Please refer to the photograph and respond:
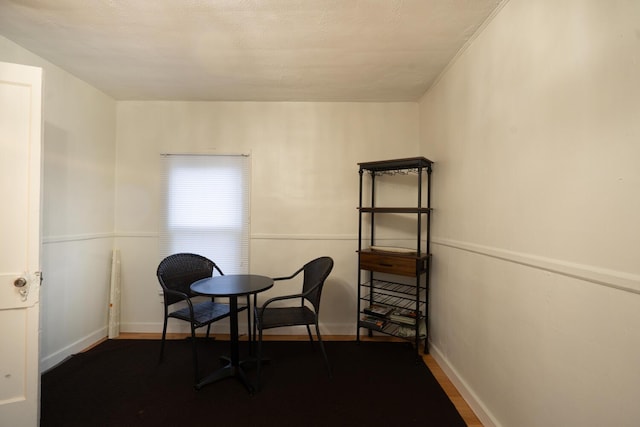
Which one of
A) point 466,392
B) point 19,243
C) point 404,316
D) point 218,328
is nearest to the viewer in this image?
point 19,243

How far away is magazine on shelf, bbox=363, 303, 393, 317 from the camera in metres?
2.76

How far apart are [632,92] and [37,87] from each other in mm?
2846

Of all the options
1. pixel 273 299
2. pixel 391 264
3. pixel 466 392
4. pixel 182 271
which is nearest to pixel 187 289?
pixel 182 271

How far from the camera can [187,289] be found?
8.87 ft

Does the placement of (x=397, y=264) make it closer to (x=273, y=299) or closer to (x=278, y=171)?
(x=273, y=299)

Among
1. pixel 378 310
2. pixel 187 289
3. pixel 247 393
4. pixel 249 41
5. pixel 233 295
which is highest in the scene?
pixel 249 41

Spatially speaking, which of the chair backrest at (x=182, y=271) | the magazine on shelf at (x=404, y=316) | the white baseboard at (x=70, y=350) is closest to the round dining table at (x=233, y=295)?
the chair backrest at (x=182, y=271)

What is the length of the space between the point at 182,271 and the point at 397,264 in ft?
6.73

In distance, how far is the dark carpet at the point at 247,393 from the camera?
1829mm

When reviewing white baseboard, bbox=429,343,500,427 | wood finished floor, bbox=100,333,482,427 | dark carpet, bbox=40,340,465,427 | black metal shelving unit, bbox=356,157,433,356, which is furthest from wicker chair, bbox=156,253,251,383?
white baseboard, bbox=429,343,500,427

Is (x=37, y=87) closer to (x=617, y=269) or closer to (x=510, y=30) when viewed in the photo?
(x=510, y=30)

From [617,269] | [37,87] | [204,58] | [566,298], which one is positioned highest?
[204,58]

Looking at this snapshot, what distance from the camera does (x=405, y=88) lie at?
279 centimetres

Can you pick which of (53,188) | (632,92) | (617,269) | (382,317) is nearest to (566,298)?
(617,269)
